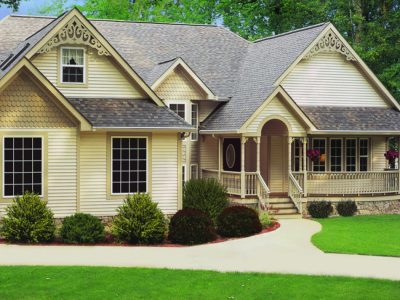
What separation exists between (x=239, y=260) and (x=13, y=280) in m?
6.16

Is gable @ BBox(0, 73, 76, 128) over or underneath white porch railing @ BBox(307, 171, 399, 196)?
over

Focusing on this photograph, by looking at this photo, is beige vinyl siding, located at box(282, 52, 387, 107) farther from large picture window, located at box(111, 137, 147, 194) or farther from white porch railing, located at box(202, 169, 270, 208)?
large picture window, located at box(111, 137, 147, 194)

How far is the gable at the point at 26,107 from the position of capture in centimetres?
2352

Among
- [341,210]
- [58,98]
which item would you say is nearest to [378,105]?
[341,210]

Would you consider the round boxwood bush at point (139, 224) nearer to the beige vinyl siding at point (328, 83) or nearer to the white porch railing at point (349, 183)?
the white porch railing at point (349, 183)

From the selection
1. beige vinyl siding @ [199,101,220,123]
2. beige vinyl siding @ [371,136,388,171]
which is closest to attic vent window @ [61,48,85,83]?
beige vinyl siding @ [199,101,220,123]

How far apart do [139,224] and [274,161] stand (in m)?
11.9

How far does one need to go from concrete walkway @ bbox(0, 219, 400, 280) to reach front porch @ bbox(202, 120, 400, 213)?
755 centimetres

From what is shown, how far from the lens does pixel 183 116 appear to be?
108 feet

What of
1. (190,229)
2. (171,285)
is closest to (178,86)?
(190,229)


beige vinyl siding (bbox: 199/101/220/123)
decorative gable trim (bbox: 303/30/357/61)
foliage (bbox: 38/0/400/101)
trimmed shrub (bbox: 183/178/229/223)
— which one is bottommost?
trimmed shrub (bbox: 183/178/229/223)

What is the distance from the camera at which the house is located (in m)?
24.1

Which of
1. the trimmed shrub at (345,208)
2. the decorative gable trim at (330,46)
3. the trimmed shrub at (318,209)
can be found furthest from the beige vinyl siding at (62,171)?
the decorative gable trim at (330,46)

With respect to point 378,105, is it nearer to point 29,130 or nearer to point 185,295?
point 29,130
